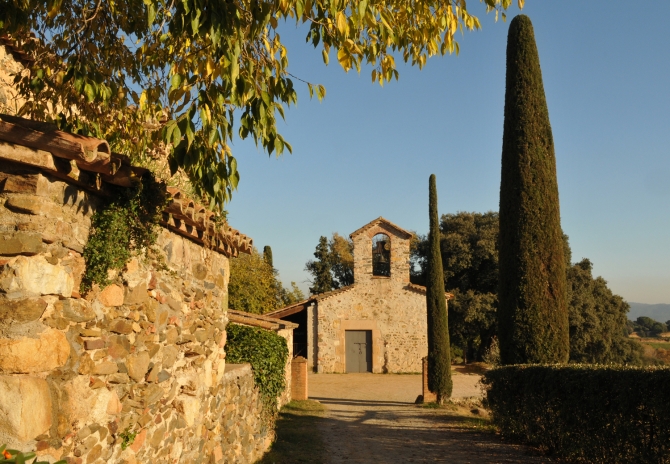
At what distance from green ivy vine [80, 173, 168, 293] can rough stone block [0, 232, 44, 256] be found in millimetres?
437

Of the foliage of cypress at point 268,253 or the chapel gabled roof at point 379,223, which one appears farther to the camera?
the foliage of cypress at point 268,253

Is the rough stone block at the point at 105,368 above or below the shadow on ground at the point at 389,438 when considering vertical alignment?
above

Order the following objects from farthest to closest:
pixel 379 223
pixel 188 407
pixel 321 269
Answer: pixel 321 269, pixel 379 223, pixel 188 407

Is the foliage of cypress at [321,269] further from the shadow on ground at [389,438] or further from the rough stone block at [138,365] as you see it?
the rough stone block at [138,365]

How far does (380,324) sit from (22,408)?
24.7m

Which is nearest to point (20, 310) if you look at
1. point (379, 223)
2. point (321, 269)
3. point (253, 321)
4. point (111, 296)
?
point (111, 296)

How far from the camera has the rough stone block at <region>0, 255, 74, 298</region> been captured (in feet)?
9.05

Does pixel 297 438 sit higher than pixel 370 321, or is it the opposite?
pixel 370 321

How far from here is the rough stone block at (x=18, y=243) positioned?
2773mm

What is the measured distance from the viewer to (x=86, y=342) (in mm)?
3219

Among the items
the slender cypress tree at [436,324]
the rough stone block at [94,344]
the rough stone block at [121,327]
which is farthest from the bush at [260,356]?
the slender cypress tree at [436,324]

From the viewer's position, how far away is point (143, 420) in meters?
3.92

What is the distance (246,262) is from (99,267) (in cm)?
2224

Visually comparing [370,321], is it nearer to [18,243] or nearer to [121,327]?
[121,327]
